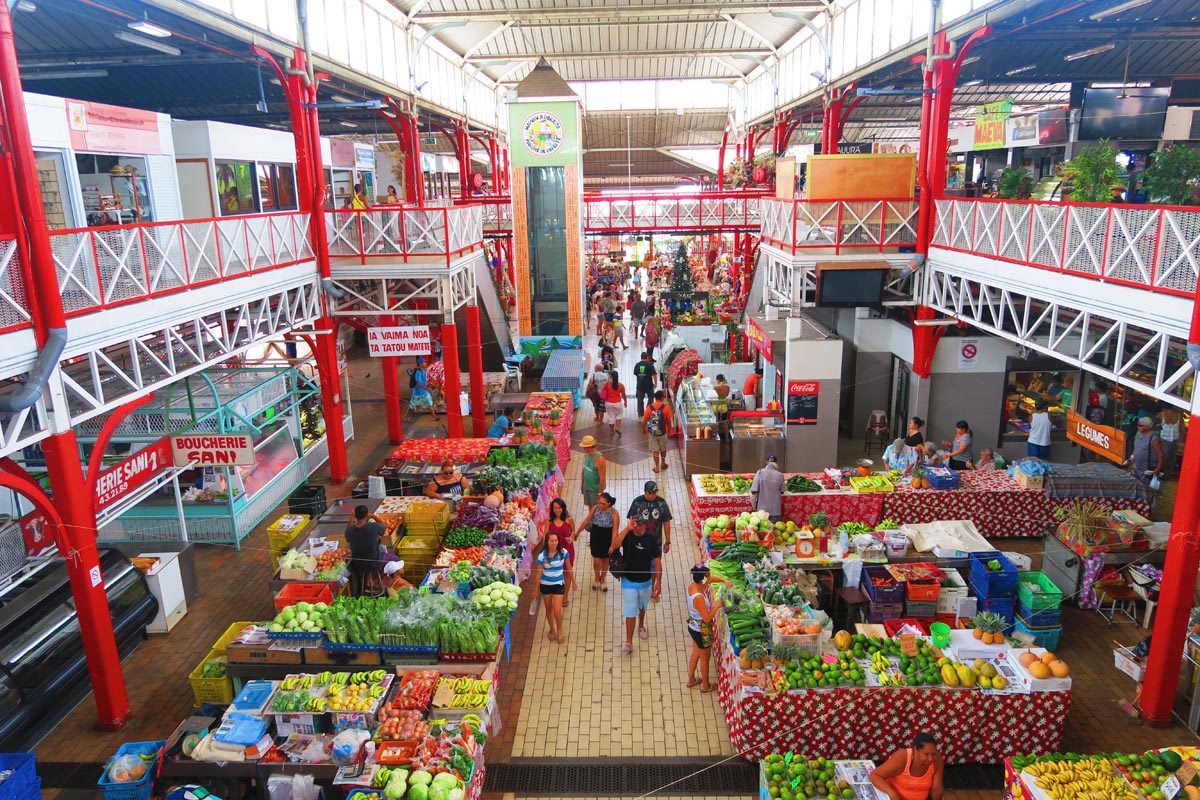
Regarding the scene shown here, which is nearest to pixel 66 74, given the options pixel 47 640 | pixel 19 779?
pixel 47 640

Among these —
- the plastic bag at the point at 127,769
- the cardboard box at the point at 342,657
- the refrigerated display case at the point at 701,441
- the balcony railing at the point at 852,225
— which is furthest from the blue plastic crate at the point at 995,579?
the plastic bag at the point at 127,769

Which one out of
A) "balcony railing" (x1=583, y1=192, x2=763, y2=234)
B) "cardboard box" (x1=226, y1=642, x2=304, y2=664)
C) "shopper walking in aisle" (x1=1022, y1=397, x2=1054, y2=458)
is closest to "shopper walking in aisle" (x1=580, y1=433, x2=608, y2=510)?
"cardboard box" (x1=226, y1=642, x2=304, y2=664)

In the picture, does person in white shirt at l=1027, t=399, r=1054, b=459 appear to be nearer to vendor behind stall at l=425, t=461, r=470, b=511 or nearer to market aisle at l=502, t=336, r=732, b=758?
market aisle at l=502, t=336, r=732, b=758

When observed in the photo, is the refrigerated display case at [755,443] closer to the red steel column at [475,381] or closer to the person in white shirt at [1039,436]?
the person in white shirt at [1039,436]

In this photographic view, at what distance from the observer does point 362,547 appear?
9648 mm

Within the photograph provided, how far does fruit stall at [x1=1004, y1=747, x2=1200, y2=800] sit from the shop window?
1454cm

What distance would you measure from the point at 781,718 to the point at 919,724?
1265mm

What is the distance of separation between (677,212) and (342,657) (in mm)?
20227

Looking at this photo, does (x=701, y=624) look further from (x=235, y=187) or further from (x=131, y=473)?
(x=235, y=187)

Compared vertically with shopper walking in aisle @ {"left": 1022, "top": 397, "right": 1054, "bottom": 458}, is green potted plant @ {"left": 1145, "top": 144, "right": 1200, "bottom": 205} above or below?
above

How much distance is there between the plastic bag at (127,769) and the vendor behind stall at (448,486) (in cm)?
504

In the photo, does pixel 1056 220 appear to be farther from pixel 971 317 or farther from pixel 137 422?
pixel 137 422

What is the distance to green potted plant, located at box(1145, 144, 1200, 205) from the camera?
27.3ft

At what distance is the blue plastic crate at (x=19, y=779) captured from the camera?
6180 mm
